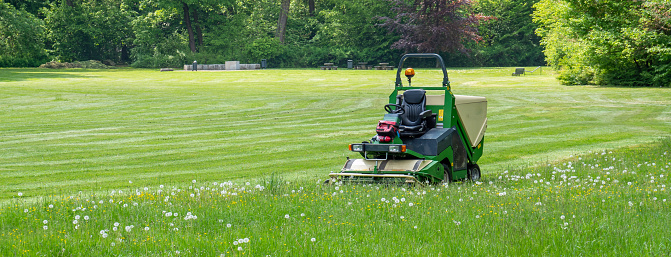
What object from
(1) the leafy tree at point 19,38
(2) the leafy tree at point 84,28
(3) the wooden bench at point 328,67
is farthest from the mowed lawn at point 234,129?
(2) the leafy tree at point 84,28

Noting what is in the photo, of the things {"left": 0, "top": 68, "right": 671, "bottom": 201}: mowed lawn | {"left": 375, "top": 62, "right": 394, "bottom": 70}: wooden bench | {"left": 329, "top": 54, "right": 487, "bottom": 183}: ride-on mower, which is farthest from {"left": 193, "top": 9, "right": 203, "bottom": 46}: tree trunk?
{"left": 329, "top": 54, "right": 487, "bottom": 183}: ride-on mower

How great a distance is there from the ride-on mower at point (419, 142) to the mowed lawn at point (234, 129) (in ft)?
5.15

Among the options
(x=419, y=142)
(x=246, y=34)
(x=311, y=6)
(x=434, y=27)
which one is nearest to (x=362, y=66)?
(x=434, y=27)

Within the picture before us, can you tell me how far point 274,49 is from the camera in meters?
58.2

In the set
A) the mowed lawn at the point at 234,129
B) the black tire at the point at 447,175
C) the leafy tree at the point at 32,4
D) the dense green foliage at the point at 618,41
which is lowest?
the mowed lawn at the point at 234,129

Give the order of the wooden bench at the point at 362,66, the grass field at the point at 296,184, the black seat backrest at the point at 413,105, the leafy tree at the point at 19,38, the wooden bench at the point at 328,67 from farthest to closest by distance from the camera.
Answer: the wooden bench at the point at 362,66
the wooden bench at the point at 328,67
the leafy tree at the point at 19,38
the black seat backrest at the point at 413,105
the grass field at the point at 296,184

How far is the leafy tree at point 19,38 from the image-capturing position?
48.2 meters

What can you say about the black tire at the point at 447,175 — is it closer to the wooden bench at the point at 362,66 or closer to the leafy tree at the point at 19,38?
the leafy tree at the point at 19,38

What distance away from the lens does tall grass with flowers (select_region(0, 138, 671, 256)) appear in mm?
5297

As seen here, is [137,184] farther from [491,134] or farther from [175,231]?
[491,134]

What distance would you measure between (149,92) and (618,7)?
2176cm

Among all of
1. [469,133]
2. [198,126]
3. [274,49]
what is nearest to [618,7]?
[198,126]

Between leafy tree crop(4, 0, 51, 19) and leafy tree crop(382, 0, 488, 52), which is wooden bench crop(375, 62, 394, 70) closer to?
leafy tree crop(382, 0, 488, 52)

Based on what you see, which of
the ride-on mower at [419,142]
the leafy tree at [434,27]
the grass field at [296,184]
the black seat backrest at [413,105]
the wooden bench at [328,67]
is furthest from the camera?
the leafy tree at [434,27]
